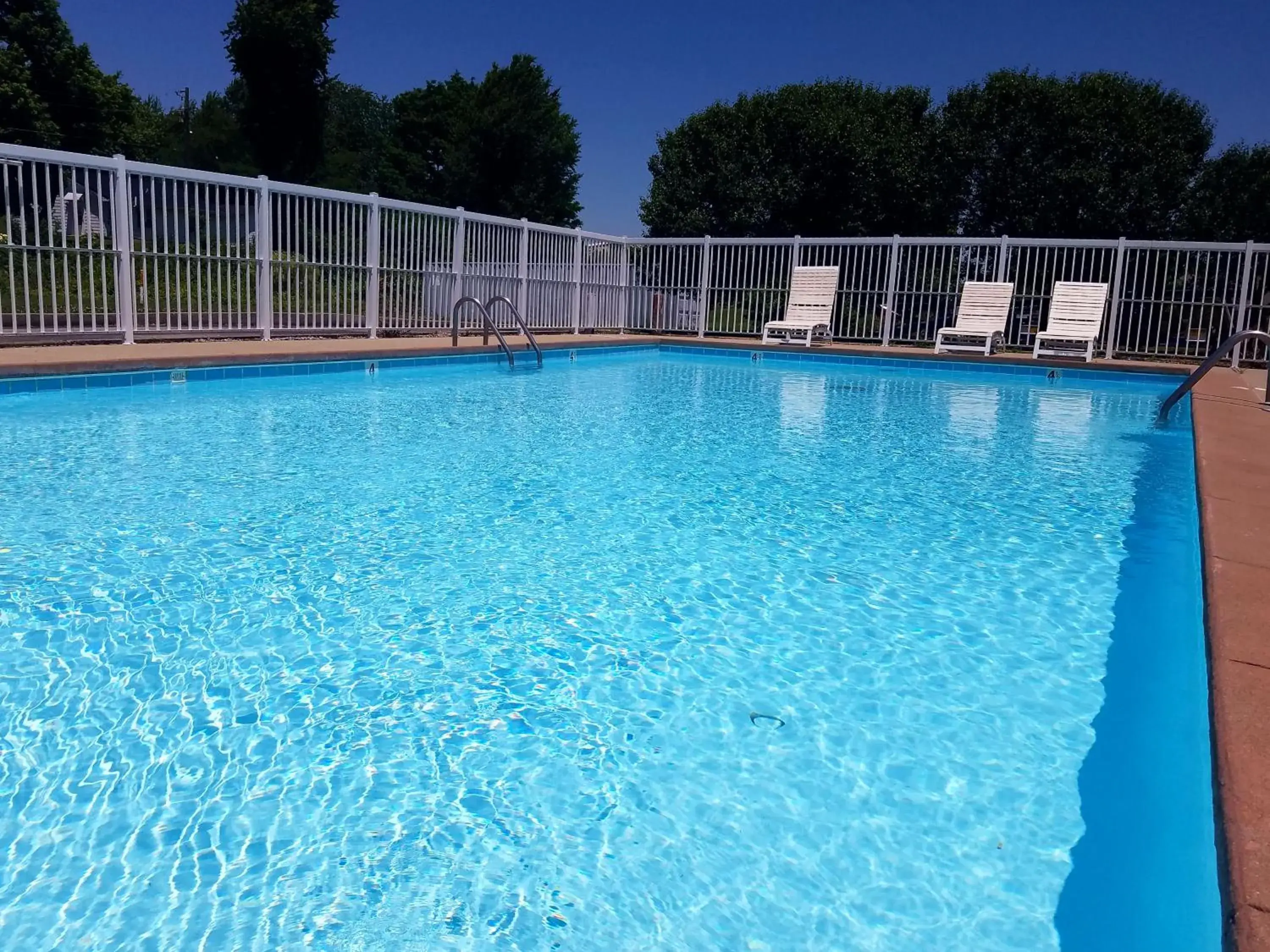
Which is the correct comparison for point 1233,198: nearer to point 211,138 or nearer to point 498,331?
point 498,331

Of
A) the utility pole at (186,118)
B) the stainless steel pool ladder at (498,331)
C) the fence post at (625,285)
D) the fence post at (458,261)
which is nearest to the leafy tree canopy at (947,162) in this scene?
Result: the fence post at (625,285)

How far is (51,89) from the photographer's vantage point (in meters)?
25.7

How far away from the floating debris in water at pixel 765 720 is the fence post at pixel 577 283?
1392 centimetres

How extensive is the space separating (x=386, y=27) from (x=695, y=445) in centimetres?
3175

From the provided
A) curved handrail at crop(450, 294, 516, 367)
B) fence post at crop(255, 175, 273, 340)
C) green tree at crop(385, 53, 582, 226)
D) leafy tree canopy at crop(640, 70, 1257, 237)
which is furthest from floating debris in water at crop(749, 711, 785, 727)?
green tree at crop(385, 53, 582, 226)

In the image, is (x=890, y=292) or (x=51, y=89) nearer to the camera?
(x=890, y=292)

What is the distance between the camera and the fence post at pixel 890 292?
14938mm

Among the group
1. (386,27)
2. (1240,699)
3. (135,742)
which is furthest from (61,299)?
(386,27)

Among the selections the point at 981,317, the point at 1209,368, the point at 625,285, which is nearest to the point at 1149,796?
the point at 1209,368

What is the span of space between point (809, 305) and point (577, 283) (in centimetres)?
395

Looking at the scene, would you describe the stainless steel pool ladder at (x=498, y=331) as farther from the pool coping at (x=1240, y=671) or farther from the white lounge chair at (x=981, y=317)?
the pool coping at (x=1240, y=671)

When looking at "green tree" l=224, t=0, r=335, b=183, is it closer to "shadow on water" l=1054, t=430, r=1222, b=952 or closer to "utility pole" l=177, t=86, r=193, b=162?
"utility pole" l=177, t=86, r=193, b=162

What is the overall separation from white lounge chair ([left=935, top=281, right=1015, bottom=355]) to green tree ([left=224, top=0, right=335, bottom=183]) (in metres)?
21.2

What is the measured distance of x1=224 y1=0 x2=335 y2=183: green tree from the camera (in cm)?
2572
